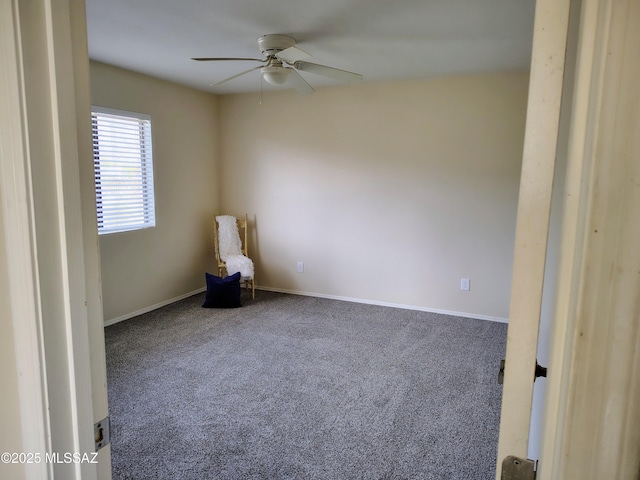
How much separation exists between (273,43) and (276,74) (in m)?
0.20

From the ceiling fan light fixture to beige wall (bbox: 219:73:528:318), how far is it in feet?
5.46

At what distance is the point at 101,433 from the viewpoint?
85cm

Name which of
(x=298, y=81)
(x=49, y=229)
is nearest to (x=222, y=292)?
(x=298, y=81)

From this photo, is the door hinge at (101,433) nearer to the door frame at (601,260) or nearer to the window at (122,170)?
the door frame at (601,260)

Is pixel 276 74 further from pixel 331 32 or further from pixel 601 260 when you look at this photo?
pixel 601 260

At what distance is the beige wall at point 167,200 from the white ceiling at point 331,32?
0.35 m

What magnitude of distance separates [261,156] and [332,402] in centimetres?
327

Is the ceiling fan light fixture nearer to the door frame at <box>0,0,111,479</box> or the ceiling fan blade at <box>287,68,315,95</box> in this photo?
the ceiling fan blade at <box>287,68,315,95</box>

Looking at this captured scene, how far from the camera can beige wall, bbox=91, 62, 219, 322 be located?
12.6 feet

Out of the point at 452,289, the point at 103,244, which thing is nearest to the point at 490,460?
the point at 452,289

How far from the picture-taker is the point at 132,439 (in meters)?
2.19

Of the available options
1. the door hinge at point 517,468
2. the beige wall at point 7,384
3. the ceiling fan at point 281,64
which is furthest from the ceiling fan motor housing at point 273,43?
the door hinge at point 517,468

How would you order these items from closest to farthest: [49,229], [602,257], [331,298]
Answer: [602,257] → [49,229] → [331,298]

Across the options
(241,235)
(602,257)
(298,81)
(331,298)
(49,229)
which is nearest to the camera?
(602,257)
